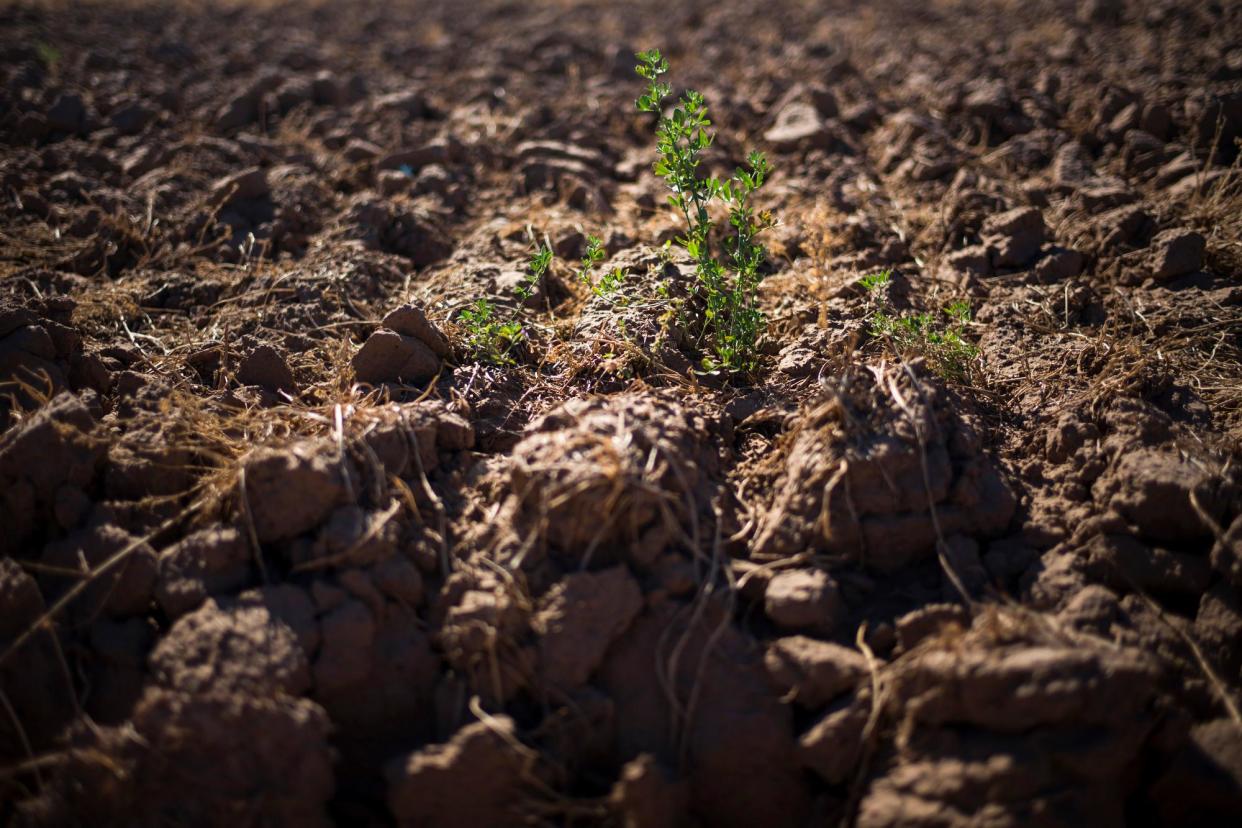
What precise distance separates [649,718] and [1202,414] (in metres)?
1.89

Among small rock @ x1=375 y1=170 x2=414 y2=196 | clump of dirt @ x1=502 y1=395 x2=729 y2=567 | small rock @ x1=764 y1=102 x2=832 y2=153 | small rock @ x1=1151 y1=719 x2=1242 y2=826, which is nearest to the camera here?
small rock @ x1=1151 y1=719 x2=1242 y2=826

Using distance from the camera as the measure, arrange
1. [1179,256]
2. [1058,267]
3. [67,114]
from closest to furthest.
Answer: [1179,256] → [1058,267] → [67,114]

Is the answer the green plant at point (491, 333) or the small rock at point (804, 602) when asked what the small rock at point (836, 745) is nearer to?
the small rock at point (804, 602)

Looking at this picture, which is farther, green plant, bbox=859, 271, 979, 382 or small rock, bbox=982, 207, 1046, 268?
small rock, bbox=982, 207, 1046, 268

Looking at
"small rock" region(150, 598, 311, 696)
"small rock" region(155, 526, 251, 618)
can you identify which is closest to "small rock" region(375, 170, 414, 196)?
"small rock" region(155, 526, 251, 618)

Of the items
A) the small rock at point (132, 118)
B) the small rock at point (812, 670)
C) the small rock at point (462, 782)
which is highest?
the small rock at point (132, 118)

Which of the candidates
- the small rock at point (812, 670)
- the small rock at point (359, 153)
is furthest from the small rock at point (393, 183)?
the small rock at point (812, 670)

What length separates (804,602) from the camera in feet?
6.98

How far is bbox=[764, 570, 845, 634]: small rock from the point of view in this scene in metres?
2.13

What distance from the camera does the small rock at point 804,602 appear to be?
2129 millimetres

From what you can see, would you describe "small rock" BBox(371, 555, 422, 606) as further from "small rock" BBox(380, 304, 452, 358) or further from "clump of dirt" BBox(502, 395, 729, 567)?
"small rock" BBox(380, 304, 452, 358)

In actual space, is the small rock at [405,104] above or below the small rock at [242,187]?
above

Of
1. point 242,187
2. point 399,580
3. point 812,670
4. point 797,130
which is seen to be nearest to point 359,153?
point 242,187

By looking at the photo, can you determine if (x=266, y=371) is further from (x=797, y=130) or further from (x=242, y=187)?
(x=797, y=130)
